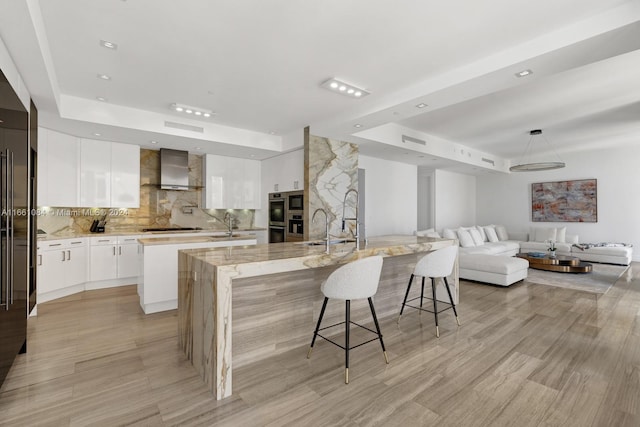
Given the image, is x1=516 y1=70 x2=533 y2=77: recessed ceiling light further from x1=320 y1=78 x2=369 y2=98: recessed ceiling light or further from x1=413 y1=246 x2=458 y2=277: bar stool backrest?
x1=413 y1=246 x2=458 y2=277: bar stool backrest

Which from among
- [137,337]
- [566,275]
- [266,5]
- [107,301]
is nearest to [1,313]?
[137,337]

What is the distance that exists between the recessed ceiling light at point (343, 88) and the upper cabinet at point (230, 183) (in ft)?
11.1

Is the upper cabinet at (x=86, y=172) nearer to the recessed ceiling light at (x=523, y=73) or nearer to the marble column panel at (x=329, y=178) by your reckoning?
the marble column panel at (x=329, y=178)

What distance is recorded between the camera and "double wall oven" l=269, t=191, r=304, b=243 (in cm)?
547

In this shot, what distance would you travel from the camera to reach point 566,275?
596 centimetres

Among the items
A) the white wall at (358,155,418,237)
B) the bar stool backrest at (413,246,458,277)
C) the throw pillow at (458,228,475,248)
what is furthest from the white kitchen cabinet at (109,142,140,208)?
the throw pillow at (458,228,475,248)

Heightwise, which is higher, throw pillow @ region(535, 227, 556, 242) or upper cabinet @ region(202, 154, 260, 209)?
upper cabinet @ region(202, 154, 260, 209)

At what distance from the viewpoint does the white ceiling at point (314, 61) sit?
2293 mm

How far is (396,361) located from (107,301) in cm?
394

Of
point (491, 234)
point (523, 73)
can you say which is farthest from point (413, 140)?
point (491, 234)

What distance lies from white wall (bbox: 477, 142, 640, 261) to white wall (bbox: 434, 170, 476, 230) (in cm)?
113

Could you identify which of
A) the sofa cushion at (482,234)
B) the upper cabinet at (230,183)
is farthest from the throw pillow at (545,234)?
the upper cabinet at (230,183)

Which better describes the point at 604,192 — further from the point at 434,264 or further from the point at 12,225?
the point at 12,225

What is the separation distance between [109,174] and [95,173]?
191mm
